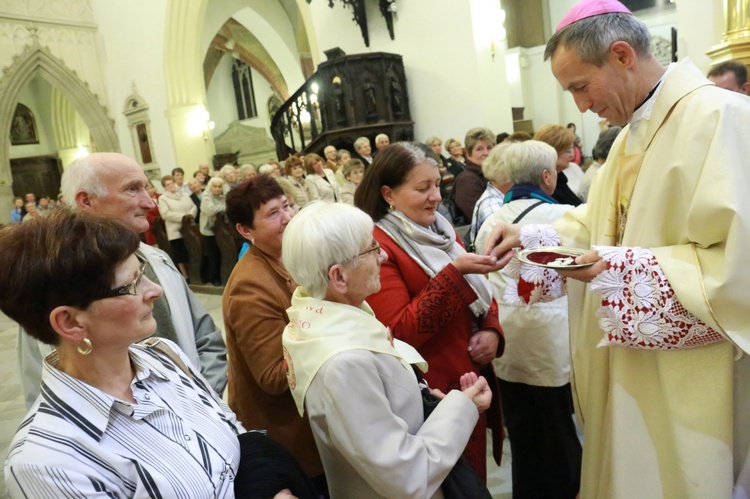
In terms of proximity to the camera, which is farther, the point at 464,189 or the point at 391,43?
the point at 391,43

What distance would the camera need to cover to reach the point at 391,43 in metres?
8.90

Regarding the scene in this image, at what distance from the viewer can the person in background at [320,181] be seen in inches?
251

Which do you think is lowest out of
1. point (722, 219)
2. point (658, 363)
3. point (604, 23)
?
point (658, 363)

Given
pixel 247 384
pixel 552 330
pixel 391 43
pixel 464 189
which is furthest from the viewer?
pixel 391 43

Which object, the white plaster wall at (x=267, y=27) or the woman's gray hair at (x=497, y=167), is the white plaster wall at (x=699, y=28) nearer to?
the woman's gray hair at (x=497, y=167)

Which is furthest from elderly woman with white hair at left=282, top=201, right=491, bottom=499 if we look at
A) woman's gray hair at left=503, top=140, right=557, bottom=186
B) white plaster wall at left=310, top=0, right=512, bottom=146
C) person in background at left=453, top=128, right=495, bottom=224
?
white plaster wall at left=310, top=0, right=512, bottom=146

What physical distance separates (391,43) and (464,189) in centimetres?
523

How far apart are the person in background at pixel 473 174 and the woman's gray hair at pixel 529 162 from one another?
2017mm

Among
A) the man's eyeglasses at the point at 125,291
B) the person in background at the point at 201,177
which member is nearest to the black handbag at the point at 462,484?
the man's eyeglasses at the point at 125,291

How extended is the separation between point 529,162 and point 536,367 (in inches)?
33.9

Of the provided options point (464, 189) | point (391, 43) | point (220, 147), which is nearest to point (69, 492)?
point (464, 189)

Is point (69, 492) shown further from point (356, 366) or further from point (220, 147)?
point (220, 147)

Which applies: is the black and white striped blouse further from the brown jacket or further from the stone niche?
the stone niche

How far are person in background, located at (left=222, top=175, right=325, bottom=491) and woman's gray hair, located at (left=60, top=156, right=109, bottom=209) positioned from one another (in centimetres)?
53
